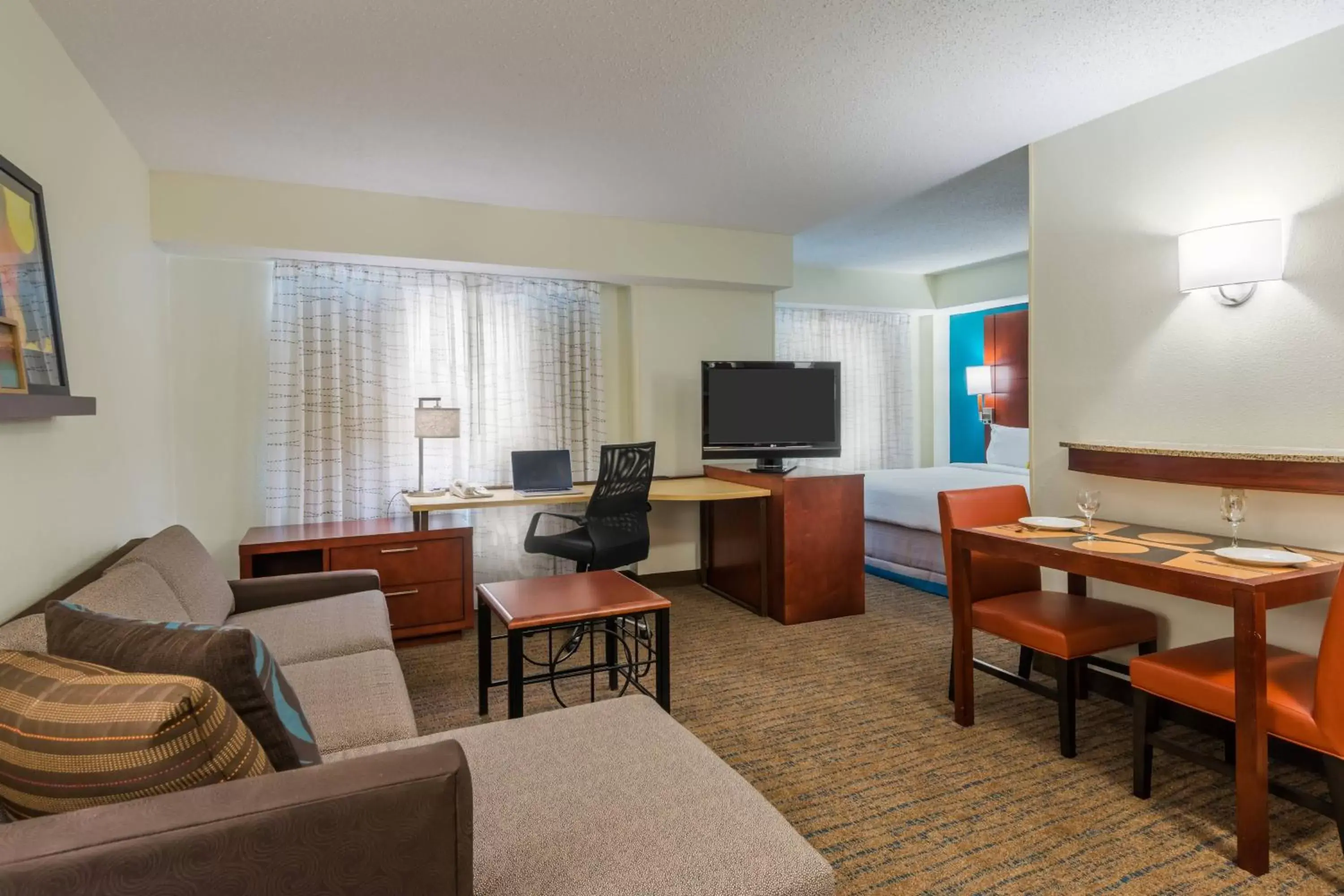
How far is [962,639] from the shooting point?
2.76 meters

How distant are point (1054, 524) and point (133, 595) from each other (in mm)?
3051

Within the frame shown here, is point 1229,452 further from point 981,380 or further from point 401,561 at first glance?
point 981,380

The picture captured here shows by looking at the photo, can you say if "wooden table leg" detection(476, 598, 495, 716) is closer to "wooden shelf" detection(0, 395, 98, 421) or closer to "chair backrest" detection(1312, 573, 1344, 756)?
"wooden shelf" detection(0, 395, 98, 421)

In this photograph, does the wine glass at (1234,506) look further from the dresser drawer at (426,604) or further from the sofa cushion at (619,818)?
the dresser drawer at (426,604)

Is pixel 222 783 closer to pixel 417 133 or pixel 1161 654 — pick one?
pixel 1161 654

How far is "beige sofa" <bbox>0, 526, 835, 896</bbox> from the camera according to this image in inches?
36.7

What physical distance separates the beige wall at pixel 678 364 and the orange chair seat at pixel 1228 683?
3194 millimetres

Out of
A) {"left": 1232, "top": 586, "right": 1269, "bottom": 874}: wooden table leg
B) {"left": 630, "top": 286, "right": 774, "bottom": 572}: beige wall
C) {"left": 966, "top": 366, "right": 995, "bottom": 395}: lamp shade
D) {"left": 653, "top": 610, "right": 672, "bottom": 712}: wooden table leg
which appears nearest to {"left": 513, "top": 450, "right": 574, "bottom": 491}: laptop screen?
{"left": 630, "top": 286, "right": 774, "bottom": 572}: beige wall

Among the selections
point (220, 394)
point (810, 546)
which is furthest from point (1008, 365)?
point (220, 394)

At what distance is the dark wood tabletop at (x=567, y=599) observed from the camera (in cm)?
237

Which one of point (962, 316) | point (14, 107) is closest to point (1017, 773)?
point (14, 107)

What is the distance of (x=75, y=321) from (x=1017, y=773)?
346 cm

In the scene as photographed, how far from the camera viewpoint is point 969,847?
200cm

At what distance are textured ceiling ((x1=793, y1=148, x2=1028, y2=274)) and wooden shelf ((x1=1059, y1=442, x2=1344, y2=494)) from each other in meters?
1.64
